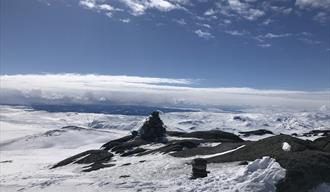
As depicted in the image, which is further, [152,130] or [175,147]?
[152,130]

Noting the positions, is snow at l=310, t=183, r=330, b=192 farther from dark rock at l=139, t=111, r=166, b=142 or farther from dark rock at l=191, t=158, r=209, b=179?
dark rock at l=139, t=111, r=166, b=142

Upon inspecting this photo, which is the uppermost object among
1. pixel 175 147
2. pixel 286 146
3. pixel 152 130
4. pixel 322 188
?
pixel 286 146

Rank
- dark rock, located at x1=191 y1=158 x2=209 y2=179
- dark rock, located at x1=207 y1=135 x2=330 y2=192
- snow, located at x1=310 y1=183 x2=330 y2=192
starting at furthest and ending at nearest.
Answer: dark rock, located at x1=191 y1=158 x2=209 y2=179
snow, located at x1=310 y1=183 x2=330 y2=192
dark rock, located at x1=207 y1=135 x2=330 y2=192

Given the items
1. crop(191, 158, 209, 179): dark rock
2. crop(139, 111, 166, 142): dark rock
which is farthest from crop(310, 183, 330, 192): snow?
crop(139, 111, 166, 142): dark rock

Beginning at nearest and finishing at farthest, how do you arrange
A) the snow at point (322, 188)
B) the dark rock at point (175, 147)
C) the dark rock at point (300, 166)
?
the dark rock at point (300, 166), the snow at point (322, 188), the dark rock at point (175, 147)

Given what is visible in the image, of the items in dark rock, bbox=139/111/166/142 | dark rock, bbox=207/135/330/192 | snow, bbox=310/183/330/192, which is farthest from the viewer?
dark rock, bbox=139/111/166/142

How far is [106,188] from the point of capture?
107 ft

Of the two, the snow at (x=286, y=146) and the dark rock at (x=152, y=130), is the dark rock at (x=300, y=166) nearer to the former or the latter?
the snow at (x=286, y=146)

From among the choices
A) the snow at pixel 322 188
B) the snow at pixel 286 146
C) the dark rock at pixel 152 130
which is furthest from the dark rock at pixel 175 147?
the snow at pixel 322 188

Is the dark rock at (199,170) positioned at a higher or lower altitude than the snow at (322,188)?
higher

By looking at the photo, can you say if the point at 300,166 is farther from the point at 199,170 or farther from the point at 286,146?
the point at 286,146

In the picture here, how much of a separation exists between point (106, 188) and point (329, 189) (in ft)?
55.7

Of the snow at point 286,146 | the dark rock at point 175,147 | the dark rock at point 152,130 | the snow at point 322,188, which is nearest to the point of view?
the snow at point 322,188

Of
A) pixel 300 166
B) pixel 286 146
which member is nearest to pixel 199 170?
pixel 300 166
